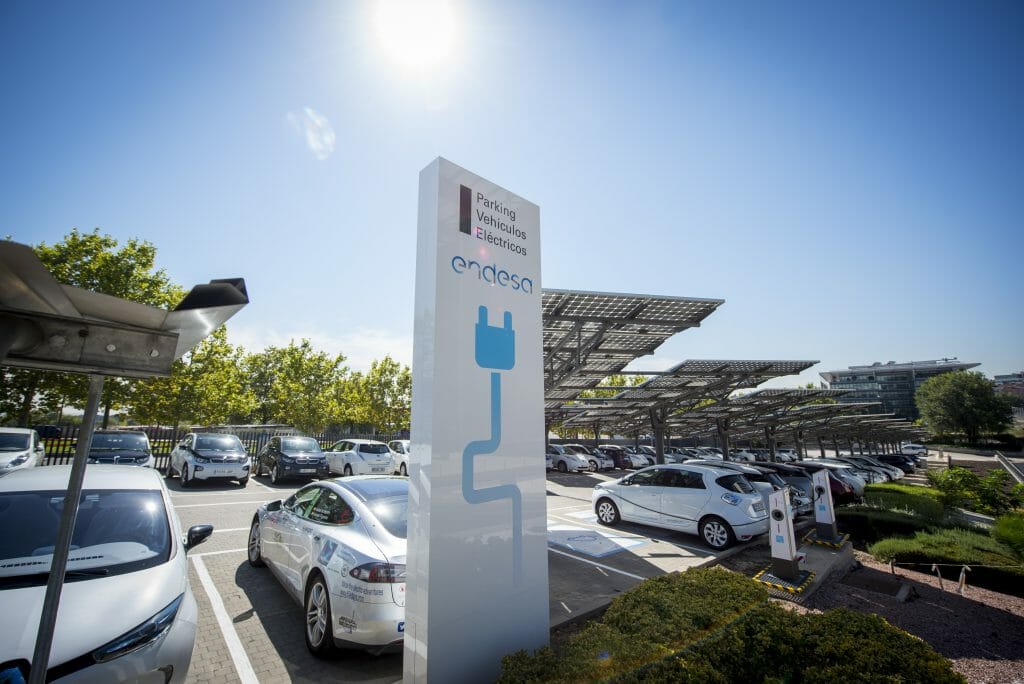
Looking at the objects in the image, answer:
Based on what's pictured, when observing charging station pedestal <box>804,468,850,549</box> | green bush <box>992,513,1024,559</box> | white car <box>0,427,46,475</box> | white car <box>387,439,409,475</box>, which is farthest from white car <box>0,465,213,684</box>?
white car <box>387,439,409,475</box>

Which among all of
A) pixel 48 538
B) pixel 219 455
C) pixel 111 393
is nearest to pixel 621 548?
pixel 48 538

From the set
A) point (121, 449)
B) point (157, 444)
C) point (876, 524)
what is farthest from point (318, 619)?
point (157, 444)

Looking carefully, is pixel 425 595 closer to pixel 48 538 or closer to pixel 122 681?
pixel 122 681

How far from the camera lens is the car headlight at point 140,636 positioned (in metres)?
2.64

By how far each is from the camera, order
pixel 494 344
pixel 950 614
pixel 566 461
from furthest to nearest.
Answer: pixel 566 461 → pixel 950 614 → pixel 494 344

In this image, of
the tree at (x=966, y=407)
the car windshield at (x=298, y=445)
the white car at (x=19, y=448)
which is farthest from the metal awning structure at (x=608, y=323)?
the tree at (x=966, y=407)

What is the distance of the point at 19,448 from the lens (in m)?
11.1

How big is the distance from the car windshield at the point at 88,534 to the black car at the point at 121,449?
35.3 ft

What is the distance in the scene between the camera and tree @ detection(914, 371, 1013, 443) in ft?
199

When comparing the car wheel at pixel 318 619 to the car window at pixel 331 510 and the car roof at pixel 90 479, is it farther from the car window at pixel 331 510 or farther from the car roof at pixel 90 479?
the car roof at pixel 90 479

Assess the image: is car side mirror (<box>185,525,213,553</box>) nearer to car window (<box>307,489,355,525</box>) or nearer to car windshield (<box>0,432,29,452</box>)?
car window (<box>307,489,355,525</box>)

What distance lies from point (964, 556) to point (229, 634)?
11526 mm

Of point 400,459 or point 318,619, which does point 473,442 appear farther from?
point 400,459

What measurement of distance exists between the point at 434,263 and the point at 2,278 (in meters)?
2.25
